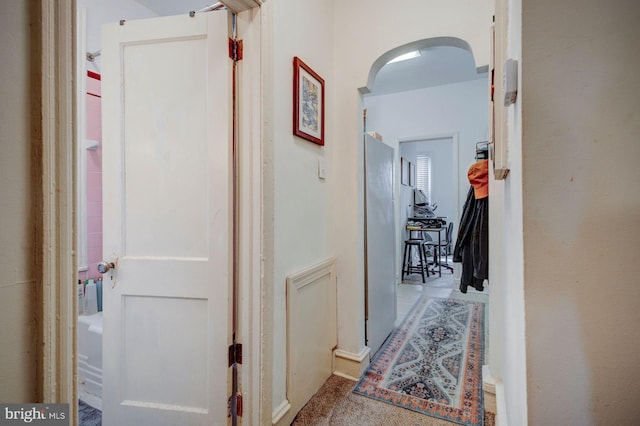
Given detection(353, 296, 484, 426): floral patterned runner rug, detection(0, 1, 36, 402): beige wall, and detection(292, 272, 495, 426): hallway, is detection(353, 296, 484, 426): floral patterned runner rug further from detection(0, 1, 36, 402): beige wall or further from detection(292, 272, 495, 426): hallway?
detection(0, 1, 36, 402): beige wall

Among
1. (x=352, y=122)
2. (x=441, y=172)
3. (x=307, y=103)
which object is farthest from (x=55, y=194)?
(x=441, y=172)

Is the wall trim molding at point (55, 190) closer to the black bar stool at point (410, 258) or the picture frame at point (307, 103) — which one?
the picture frame at point (307, 103)

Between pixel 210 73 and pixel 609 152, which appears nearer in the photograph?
pixel 609 152

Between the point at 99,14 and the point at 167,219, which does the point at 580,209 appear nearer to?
the point at 167,219

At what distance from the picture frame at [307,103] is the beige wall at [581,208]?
1.19 m

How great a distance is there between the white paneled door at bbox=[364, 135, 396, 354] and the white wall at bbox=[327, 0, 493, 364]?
0.44 feet

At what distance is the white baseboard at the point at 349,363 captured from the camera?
1.97 meters

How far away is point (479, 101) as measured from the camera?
421 centimetres

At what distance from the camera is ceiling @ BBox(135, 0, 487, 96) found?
3.44 meters

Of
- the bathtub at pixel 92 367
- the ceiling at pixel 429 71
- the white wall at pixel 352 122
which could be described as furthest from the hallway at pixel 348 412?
the ceiling at pixel 429 71

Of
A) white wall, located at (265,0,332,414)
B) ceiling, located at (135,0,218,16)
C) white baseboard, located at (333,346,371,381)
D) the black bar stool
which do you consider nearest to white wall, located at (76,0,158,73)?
ceiling, located at (135,0,218,16)

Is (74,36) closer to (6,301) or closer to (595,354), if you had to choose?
(6,301)

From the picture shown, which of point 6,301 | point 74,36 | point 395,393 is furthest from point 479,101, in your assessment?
point 6,301

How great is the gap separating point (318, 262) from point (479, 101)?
3.87 m
